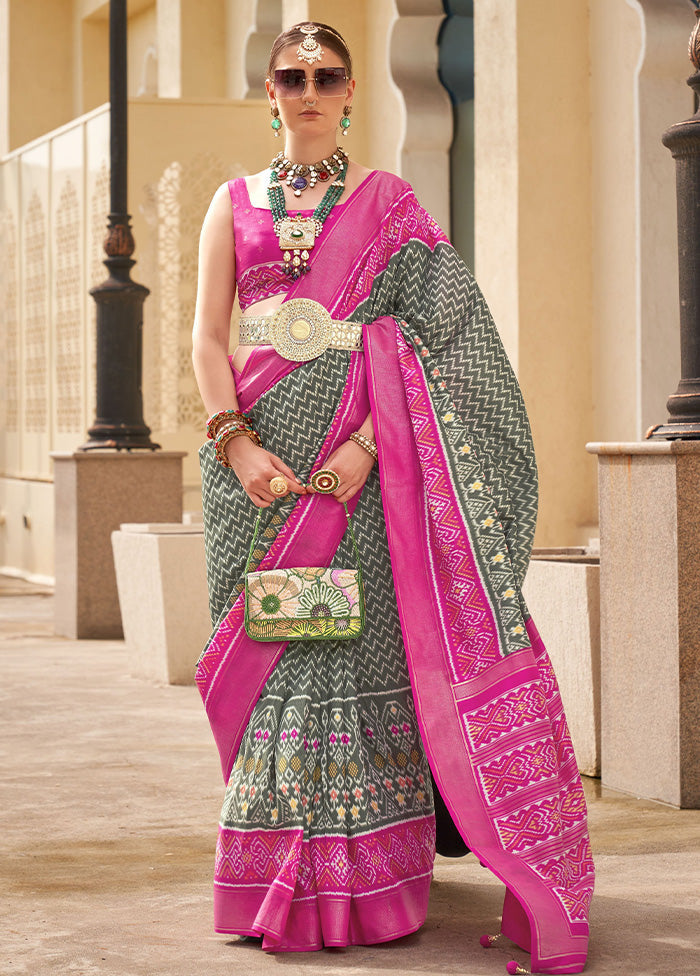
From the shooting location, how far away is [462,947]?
11.7 feet

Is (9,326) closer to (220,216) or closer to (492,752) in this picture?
(220,216)

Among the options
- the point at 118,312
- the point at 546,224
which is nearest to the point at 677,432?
the point at 546,224

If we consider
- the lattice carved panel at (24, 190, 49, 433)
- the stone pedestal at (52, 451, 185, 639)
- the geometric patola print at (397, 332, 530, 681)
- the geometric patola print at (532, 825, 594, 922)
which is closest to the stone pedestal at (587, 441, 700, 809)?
the geometric patola print at (397, 332, 530, 681)

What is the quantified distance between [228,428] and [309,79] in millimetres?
784

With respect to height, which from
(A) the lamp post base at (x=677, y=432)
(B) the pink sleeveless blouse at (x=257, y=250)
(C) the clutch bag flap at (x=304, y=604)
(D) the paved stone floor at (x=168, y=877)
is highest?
(B) the pink sleeveless blouse at (x=257, y=250)

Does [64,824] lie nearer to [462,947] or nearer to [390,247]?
[462,947]

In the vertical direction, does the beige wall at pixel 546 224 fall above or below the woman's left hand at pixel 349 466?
above

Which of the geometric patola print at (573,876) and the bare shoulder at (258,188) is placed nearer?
the geometric patola print at (573,876)

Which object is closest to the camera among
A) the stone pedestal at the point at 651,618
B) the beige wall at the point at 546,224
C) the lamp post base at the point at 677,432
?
the stone pedestal at the point at 651,618

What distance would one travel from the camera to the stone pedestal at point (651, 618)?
4.95 metres

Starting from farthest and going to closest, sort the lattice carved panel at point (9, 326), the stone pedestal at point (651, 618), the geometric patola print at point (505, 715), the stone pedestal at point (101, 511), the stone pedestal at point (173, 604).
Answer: the lattice carved panel at point (9, 326), the stone pedestal at point (101, 511), the stone pedestal at point (173, 604), the stone pedestal at point (651, 618), the geometric patola print at point (505, 715)

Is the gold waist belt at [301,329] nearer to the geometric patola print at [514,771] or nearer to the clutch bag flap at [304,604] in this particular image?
the clutch bag flap at [304,604]

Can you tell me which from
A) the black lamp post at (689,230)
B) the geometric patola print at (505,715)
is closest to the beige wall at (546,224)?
the black lamp post at (689,230)

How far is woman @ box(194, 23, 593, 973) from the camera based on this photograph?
139 inches
